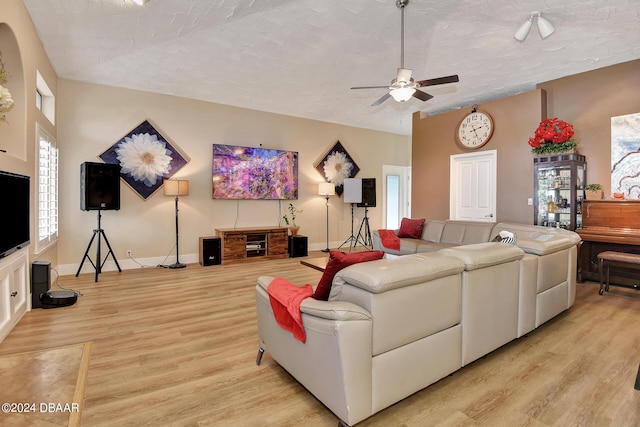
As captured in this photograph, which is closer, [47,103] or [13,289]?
[13,289]

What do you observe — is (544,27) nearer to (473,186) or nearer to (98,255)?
(473,186)

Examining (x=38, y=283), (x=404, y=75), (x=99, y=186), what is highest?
(x=404, y=75)

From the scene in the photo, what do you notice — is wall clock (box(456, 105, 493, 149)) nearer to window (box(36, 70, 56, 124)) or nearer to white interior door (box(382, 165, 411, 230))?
white interior door (box(382, 165, 411, 230))

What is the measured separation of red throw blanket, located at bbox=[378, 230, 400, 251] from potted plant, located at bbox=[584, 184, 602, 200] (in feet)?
8.96

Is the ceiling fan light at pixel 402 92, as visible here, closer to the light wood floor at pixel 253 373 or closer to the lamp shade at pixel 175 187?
the light wood floor at pixel 253 373

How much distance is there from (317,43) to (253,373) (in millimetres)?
3594

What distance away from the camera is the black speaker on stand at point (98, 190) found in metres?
4.71

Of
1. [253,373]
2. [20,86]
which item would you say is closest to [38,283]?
[20,86]

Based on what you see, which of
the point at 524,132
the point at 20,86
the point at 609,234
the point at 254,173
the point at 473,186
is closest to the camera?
the point at 20,86

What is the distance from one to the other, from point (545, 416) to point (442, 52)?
13.1ft

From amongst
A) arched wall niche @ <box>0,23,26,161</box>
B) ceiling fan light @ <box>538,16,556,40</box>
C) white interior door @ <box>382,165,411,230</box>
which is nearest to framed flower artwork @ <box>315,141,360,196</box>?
white interior door @ <box>382,165,411,230</box>

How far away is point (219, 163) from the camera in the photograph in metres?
6.32

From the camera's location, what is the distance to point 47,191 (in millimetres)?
4363

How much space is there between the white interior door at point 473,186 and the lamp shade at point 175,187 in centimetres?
502
